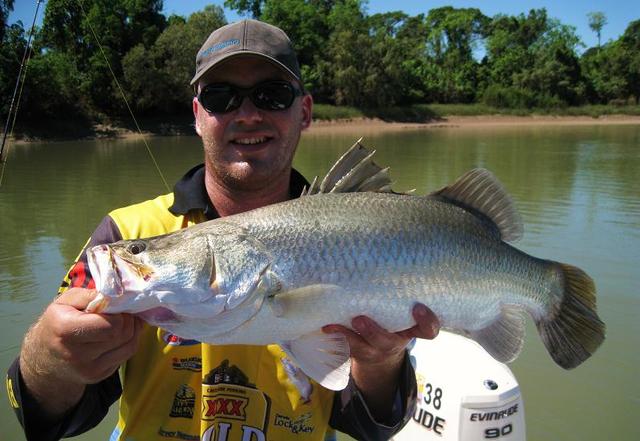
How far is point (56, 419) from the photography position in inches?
92.0

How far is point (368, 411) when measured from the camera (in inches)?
105

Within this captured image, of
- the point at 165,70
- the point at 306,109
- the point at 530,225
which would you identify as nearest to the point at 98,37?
the point at 165,70

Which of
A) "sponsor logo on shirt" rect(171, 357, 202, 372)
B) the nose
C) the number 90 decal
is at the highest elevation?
the nose

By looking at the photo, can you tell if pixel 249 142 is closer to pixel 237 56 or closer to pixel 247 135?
pixel 247 135

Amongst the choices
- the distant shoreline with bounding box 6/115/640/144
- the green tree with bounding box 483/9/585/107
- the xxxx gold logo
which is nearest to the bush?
the green tree with bounding box 483/9/585/107

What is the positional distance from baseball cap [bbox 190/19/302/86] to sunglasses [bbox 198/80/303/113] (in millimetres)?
112

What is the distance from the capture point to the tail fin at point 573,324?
8.23ft

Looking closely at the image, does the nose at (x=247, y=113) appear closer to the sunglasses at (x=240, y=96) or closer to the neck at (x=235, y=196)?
the sunglasses at (x=240, y=96)

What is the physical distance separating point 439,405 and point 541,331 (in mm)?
1128

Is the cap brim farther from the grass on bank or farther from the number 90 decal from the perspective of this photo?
the grass on bank

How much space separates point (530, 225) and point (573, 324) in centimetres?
947

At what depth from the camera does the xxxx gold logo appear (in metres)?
2.58

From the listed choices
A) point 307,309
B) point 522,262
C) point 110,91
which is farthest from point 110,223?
point 110,91

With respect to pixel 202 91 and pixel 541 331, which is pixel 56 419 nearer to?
pixel 202 91
